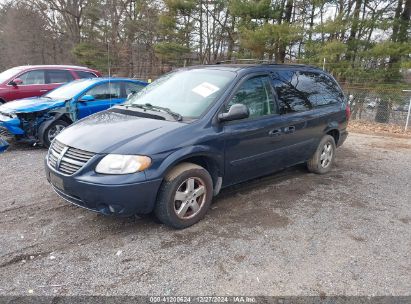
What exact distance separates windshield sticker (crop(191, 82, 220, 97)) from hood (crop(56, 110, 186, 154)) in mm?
617

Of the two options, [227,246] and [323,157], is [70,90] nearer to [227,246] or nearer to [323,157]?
[323,157]

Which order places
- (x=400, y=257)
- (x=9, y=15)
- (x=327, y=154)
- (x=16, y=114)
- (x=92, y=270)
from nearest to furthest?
(x=92, y=270), (x=400, y=257), (x=327, y=154), (x=16, y=114), (x=9, y=15)

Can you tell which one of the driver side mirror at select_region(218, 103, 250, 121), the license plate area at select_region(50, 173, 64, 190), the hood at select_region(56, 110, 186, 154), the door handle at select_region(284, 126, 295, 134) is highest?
the driver side mirror at select_region(218, 103, 250, 121)

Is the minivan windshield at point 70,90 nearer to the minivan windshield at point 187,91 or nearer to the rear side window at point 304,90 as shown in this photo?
the minivan windshield at point 187,91

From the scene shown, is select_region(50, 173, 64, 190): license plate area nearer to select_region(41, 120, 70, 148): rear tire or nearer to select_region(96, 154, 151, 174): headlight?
select_region(96, 154, 151, 174): headlight

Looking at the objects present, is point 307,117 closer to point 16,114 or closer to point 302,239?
point 302,239

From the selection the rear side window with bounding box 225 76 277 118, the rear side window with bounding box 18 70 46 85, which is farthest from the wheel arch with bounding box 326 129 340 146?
the rear side window with bounding box 18 70 46 85

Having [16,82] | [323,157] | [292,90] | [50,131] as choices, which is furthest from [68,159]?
[16,82]

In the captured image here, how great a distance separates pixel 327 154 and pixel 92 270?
4.27 metres

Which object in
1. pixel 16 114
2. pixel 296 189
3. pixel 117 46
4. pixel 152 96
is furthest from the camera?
pixel 117 46

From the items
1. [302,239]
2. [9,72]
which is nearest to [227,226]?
[302,239]

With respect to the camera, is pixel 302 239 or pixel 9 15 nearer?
pixel 302 239

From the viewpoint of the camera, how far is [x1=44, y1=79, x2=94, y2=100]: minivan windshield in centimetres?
736

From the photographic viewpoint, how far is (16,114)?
263 inches
